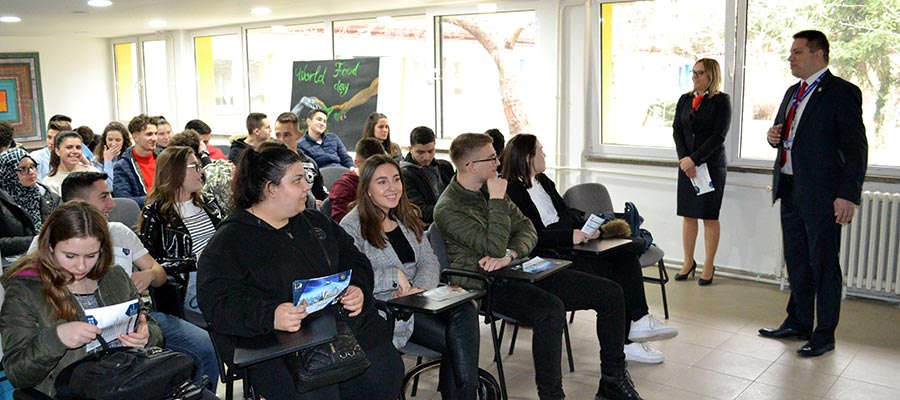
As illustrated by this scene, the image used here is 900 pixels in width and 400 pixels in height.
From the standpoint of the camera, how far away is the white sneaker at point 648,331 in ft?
13.9

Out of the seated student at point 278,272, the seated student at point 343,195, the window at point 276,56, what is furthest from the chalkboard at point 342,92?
the seated student at point 278,272

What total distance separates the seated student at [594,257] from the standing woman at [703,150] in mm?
1721

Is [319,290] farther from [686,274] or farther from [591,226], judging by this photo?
[686,274]

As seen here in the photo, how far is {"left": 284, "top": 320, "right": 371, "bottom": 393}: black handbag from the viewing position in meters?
2.46

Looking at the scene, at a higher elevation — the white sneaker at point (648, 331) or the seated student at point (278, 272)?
the seated student at point (278, 272)

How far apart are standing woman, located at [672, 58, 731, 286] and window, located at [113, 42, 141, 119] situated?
28.9 feet

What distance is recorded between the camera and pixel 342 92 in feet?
28.2

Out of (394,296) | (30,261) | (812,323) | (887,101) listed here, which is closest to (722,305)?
(812,323)

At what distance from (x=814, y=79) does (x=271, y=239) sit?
132 inches

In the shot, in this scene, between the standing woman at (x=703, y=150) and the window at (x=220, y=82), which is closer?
the standing woman at (x=703, y=150)

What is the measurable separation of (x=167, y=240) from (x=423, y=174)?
204 cm

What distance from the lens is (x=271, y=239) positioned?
2.76 meters

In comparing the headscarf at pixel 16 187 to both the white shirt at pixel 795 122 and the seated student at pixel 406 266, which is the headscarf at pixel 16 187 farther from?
the white shirt at pixel 795 122

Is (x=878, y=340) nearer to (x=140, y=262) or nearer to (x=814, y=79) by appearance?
(x=814, y=79)
